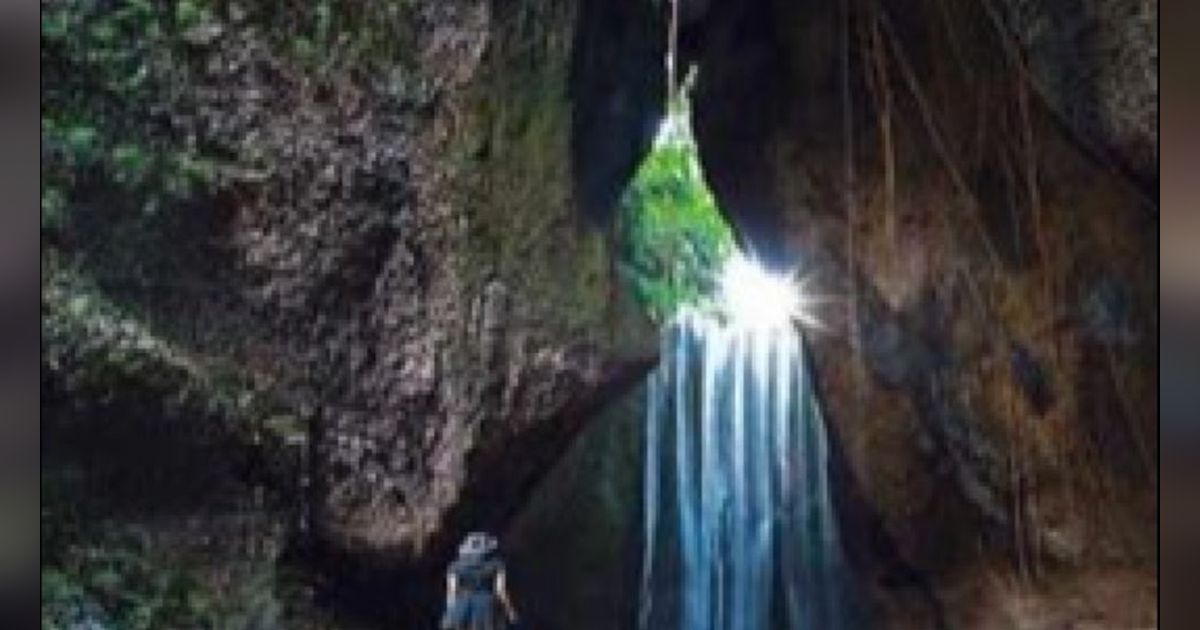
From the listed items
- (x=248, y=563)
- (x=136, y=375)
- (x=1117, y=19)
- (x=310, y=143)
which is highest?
(x=1117, y=19)

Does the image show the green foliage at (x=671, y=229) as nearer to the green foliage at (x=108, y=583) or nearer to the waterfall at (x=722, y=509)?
the waterfall at (x=722, y=509)

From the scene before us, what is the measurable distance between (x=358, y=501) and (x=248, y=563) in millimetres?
133

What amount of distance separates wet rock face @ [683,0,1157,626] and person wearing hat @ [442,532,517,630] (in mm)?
379

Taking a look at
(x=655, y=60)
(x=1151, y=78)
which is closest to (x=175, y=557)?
(x=655, y=60)

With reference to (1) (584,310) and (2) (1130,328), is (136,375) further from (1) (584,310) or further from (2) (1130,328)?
(2) (1130,328)

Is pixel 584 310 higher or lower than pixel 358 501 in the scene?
higher

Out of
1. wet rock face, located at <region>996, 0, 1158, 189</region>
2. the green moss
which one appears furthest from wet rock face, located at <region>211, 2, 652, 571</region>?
wet rock face, located at <region>996, 0, 1158, 189</region>

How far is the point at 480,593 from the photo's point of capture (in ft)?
5.77

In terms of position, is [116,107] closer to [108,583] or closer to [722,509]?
[108,583]

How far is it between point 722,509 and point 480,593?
0.27 m

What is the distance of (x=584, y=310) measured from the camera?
182 centimetres

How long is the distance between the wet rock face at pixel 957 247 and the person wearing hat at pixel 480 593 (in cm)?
38

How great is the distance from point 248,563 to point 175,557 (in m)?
0.07

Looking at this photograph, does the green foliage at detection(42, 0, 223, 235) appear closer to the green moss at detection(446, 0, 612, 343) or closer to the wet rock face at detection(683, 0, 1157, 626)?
the green moss at detection(446, 0, 612, 343)
